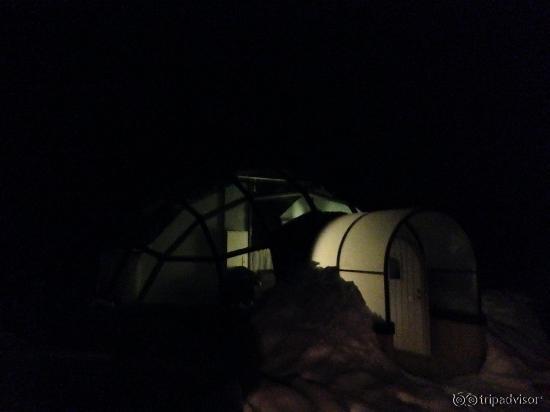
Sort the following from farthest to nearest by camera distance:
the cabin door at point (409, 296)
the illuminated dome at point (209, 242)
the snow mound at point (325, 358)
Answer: the illuminated dome at point (209, 242) → the cabin door at point (409, 296) → the snow mound at point (325, 358)

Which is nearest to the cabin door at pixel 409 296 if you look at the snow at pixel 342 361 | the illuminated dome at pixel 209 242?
the snow at pixel 342 361

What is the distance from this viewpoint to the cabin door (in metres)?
8.78

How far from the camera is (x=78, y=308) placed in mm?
9383

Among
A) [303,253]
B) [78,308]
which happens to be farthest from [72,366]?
[303,253]

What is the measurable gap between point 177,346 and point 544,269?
637 inches

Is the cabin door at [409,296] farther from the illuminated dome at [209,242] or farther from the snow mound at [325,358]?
the illuminated dome at [209,242]

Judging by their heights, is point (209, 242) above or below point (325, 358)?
above

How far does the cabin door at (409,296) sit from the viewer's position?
878cm

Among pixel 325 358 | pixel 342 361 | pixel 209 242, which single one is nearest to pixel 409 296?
pixel 342 361

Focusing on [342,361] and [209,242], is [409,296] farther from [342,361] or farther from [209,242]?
[209,242]

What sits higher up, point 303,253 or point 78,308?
point 303,253

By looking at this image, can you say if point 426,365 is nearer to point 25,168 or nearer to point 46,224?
point 46,224

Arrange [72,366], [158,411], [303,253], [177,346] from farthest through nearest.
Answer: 1. [303,253]
2. [177,346]
3. [72,366]
4. [158,411]

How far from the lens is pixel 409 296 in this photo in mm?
9094
